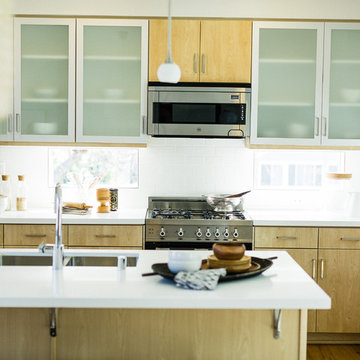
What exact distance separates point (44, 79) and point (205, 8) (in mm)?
1414

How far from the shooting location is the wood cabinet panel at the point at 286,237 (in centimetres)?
366

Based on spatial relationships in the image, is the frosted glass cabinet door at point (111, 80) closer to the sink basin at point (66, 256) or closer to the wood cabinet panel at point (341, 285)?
the sink basin at point (66, 256)

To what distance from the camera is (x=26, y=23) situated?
12.8ft

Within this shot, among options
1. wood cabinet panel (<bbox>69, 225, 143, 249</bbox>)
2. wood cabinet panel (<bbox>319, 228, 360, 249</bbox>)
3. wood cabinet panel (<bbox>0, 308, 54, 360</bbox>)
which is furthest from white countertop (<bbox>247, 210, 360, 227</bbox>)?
wood cabinet panel (<bbox>0, 308, 54, 360</bbox>)

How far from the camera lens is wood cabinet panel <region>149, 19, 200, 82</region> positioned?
3.88m

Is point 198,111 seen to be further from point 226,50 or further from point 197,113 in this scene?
point 226,50

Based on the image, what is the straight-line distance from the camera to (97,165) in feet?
14.4

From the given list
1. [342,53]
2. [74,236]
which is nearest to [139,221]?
[74,236]

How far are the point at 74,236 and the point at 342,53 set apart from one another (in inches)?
100

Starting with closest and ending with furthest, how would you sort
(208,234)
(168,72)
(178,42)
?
(168,72), (208,234), (178,42)

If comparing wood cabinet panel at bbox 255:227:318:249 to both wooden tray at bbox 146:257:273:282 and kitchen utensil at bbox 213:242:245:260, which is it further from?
kitchen utensil at bbox 213:242:245:260

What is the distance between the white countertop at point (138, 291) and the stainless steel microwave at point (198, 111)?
189 cm

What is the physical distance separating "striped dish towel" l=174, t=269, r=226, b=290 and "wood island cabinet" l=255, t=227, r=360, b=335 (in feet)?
5.82

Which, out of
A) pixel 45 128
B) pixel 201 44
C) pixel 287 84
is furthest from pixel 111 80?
pixel 287 84
